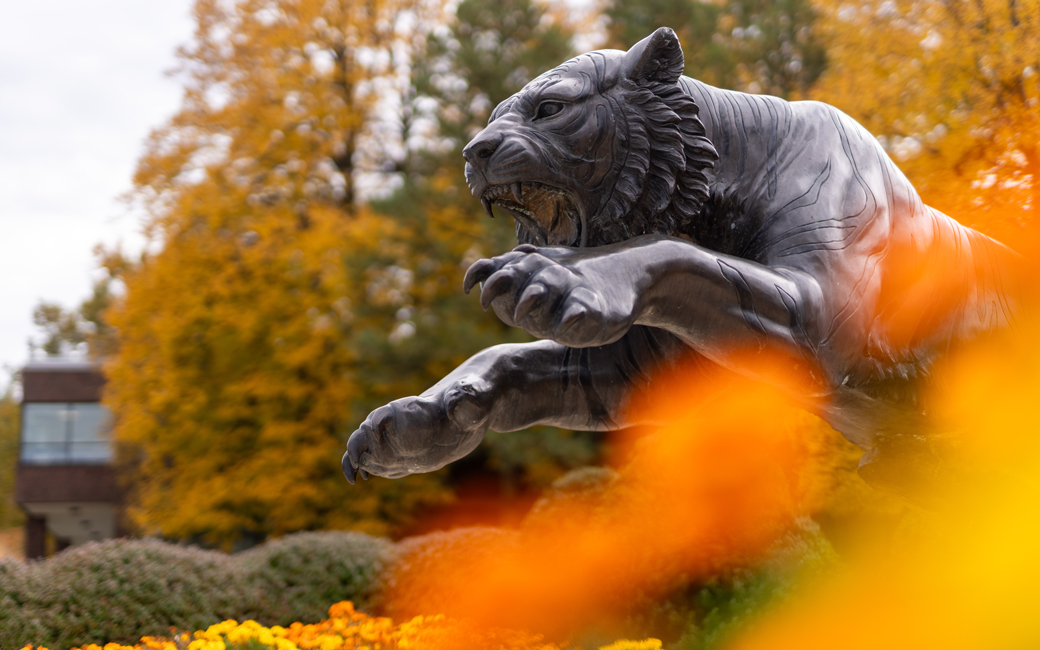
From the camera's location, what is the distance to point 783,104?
2.22 meters

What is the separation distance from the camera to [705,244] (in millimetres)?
2150

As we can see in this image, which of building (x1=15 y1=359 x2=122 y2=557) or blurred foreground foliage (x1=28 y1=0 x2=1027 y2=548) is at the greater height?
blurred foreground foliage (x1=28 y1=0 x2=1027 y2=548)

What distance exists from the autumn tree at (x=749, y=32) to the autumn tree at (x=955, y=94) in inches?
232

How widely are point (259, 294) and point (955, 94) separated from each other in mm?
11902

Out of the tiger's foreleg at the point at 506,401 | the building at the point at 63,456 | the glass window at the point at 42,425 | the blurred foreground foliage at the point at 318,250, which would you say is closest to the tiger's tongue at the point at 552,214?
the tiger's foreleg at the point at 506,401

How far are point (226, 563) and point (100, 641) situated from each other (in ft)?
5.34

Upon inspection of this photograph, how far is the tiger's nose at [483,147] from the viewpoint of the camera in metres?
2.02

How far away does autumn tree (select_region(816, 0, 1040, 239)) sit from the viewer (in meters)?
6.61

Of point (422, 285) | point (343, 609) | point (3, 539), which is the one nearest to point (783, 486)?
point (343, 609)

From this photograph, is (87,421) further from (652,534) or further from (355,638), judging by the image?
(652,534)

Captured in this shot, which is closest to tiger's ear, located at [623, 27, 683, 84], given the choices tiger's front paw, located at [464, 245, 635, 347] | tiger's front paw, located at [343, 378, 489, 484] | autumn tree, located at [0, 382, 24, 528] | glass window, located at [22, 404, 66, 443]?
tiger's front paw, located at [464, 245, 635, 347]

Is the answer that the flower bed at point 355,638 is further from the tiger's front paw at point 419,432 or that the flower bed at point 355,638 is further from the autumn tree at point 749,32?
the autumn tree at point 749,32

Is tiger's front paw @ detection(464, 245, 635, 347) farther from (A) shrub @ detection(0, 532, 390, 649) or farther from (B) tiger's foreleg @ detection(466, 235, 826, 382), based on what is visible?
(A) shrub @ detection(0, 532, 390, 649)

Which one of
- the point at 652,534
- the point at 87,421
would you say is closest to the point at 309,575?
the point at 652,534
